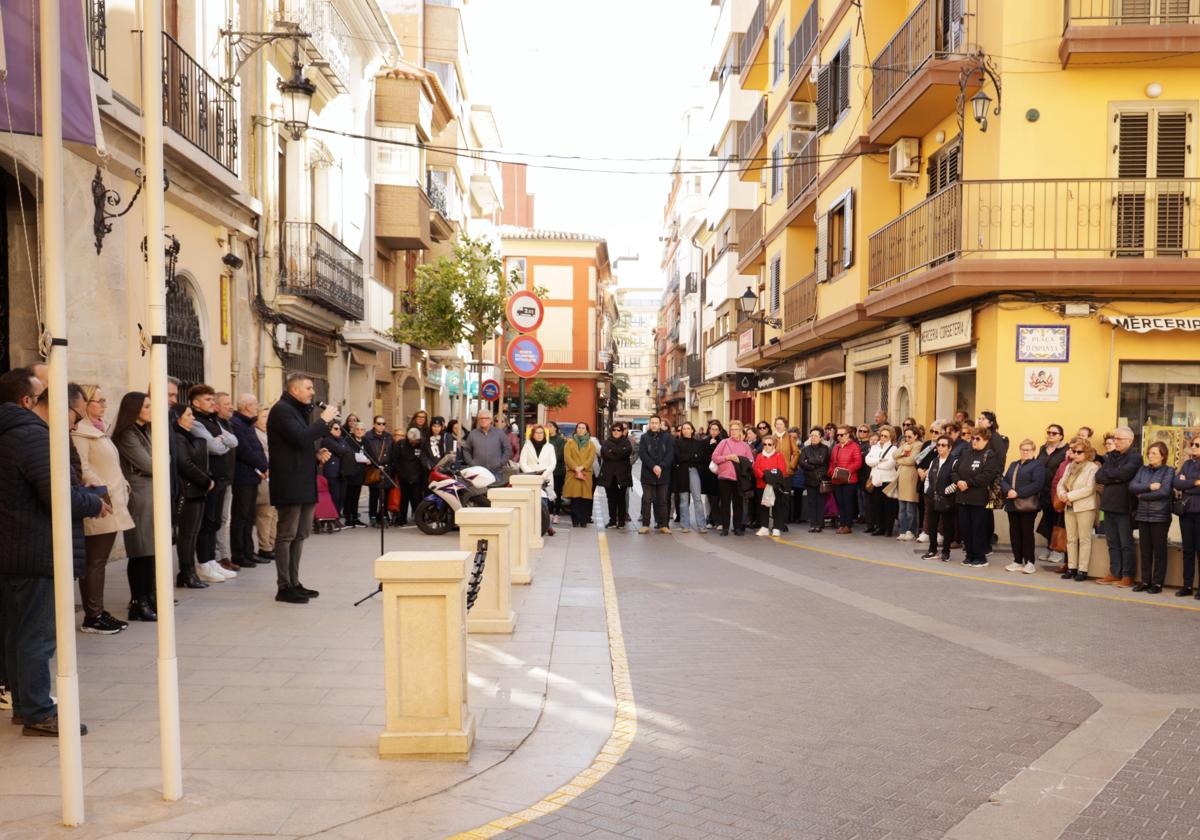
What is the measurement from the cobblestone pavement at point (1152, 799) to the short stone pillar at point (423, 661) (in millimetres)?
2859

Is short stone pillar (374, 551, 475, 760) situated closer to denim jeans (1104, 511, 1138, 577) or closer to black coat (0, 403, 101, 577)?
black coat (0, 403, 101, 577)

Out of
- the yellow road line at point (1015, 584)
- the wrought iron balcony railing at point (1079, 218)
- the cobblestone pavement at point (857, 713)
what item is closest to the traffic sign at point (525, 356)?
the cobblestone pavement at point (857, 713)

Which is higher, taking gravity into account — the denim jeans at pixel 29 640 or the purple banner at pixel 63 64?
the purple banner at pixel 63 64

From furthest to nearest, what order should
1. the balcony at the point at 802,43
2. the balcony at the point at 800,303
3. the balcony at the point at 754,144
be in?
the balcony at the point at 754,144
the balcony at the point at 802,43
the balcony at the point at 800,303

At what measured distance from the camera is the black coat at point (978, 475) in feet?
43.4

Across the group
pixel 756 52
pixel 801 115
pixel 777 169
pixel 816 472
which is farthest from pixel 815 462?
pixel 756 52

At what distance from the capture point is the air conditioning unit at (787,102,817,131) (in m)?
26.9

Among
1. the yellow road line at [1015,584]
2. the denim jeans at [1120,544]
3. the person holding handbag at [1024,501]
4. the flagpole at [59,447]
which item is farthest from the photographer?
the person holding handbag at [1024,501]

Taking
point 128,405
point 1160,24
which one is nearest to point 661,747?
point 128,405

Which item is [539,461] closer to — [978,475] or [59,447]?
[978,475]

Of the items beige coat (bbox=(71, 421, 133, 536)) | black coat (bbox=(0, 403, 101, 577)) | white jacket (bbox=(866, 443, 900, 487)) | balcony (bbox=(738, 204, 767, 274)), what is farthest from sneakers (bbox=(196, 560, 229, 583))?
balcony (bbox=(738, 204, 767, 274))

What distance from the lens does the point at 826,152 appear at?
24984 millimetres

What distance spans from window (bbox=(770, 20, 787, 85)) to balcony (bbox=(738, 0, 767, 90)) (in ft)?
5.22

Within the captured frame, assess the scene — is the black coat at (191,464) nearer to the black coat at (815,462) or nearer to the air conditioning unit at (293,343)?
the air conditioning unit at (293,343)
